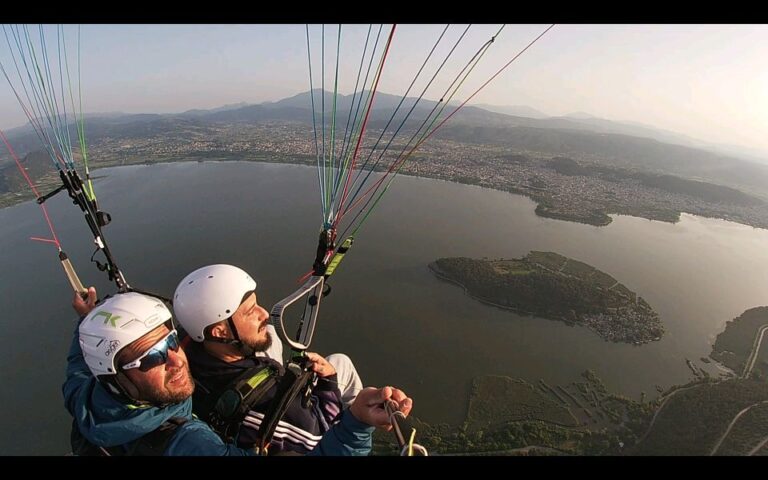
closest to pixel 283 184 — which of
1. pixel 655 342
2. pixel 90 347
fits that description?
pixel 655 342

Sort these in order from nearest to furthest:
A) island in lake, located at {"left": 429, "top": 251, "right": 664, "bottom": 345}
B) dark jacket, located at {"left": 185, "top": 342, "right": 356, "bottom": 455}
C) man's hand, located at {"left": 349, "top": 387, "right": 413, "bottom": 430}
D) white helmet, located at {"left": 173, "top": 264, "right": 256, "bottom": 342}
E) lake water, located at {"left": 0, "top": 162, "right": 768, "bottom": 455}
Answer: man's hand, located at {"left": 349, "top": 387, "right": 413, "bottom": 430}, dark jacket, located at {"left": 185, "top": 342, "right": 356, "bottom": 455}, white helmet, located at {"left": 173, "top": 264, "right": 256, "bottom": 342}, lake water, located at {"left": 0, "top": 162, "right": 768, "bottom": 455}, island in lake, located at {"left": 429, "top": 251, "right": 664, "bottom": 345}

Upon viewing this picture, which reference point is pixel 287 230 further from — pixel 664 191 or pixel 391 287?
pixel 664 191

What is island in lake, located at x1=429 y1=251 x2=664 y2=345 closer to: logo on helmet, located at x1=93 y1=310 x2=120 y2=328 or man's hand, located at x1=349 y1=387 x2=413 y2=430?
man's hand, located at x1=349 y1=387 x2=413 y2=430

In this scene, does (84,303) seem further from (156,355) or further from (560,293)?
(560,293)

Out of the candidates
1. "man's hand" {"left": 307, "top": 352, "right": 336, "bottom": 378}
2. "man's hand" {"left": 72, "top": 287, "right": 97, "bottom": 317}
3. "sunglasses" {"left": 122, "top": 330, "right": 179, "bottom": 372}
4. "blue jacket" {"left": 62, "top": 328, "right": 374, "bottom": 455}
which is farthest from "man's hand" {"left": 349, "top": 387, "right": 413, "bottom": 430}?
"man's hand" {"left": 72, "top": 287, "right": 97, "bottom": 317}

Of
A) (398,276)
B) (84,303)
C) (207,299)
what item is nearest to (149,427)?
(207,299)

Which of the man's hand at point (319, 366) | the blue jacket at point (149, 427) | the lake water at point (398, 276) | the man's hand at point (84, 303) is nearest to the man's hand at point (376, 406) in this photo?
the blue jacket at point (149, 427)

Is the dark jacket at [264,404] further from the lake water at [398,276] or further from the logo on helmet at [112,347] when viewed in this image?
the lake water at [398,276]
